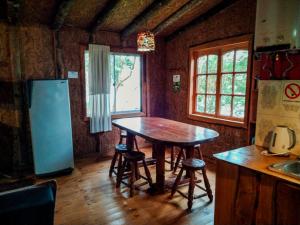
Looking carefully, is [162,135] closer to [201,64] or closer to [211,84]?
[211,84]

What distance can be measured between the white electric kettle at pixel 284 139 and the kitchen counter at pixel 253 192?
0.22 ft

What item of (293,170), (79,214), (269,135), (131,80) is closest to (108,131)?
(131,80)

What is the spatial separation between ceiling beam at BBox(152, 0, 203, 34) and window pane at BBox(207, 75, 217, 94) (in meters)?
1.18

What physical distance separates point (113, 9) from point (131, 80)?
1617 mm

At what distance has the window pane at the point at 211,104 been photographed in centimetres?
411

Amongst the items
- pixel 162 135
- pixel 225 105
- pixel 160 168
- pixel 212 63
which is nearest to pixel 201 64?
pixel 212 63

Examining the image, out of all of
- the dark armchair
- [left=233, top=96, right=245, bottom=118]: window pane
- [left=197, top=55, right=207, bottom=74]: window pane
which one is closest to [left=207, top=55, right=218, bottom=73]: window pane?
[left=197, top=55, right=207, bottom=74]: window pane

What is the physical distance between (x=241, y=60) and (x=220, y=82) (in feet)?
1.69

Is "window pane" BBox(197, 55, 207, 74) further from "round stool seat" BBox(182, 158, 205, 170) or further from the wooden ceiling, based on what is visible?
"round stool seat" BBox(182, 158, 205, 170)

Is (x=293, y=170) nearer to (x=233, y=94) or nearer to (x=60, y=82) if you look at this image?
(x=233, y=94)

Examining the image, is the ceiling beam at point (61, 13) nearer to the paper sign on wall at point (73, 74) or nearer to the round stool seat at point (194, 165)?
the paper sign on wall at point (73, 74)

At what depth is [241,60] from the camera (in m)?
3.58

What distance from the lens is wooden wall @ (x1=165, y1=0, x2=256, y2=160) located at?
3.43 meters

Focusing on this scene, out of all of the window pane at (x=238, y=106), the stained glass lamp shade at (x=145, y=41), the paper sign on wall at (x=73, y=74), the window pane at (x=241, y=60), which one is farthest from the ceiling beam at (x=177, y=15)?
the paper sign on wall at (x=73, y=74)
